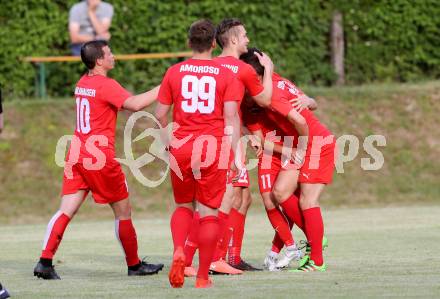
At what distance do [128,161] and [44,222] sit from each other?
7.01 feet

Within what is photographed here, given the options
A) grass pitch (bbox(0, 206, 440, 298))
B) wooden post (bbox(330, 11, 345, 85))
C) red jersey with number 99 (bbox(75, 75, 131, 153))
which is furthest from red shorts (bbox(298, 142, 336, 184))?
wooden post (bbox(330, 11, 345, 85))

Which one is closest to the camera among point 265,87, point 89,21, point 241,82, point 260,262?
point 241,82

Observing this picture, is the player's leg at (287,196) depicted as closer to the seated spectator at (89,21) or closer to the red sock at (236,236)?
the red sock at (236,236)

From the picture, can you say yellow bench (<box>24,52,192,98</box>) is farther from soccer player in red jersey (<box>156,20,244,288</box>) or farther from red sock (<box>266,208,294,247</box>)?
soccer player in red jersey (<box>156,20,244,288</box>)

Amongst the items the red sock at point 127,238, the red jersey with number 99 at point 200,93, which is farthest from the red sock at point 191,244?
the red jersey with number 99 at point 200,93

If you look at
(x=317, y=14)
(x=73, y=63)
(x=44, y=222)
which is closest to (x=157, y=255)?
(x=44, y=222)

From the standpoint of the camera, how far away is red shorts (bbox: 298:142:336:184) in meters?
11.0

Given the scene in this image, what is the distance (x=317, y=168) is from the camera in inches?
435

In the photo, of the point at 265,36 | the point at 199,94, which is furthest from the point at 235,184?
the point at 265,36

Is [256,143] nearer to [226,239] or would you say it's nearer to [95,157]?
[226,239]

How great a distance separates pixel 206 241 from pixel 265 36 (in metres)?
13.3

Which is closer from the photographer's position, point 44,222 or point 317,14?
point 44,222

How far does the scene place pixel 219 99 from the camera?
30.6ft

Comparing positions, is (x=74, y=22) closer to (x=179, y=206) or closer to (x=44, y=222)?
(x=44, y=222)
